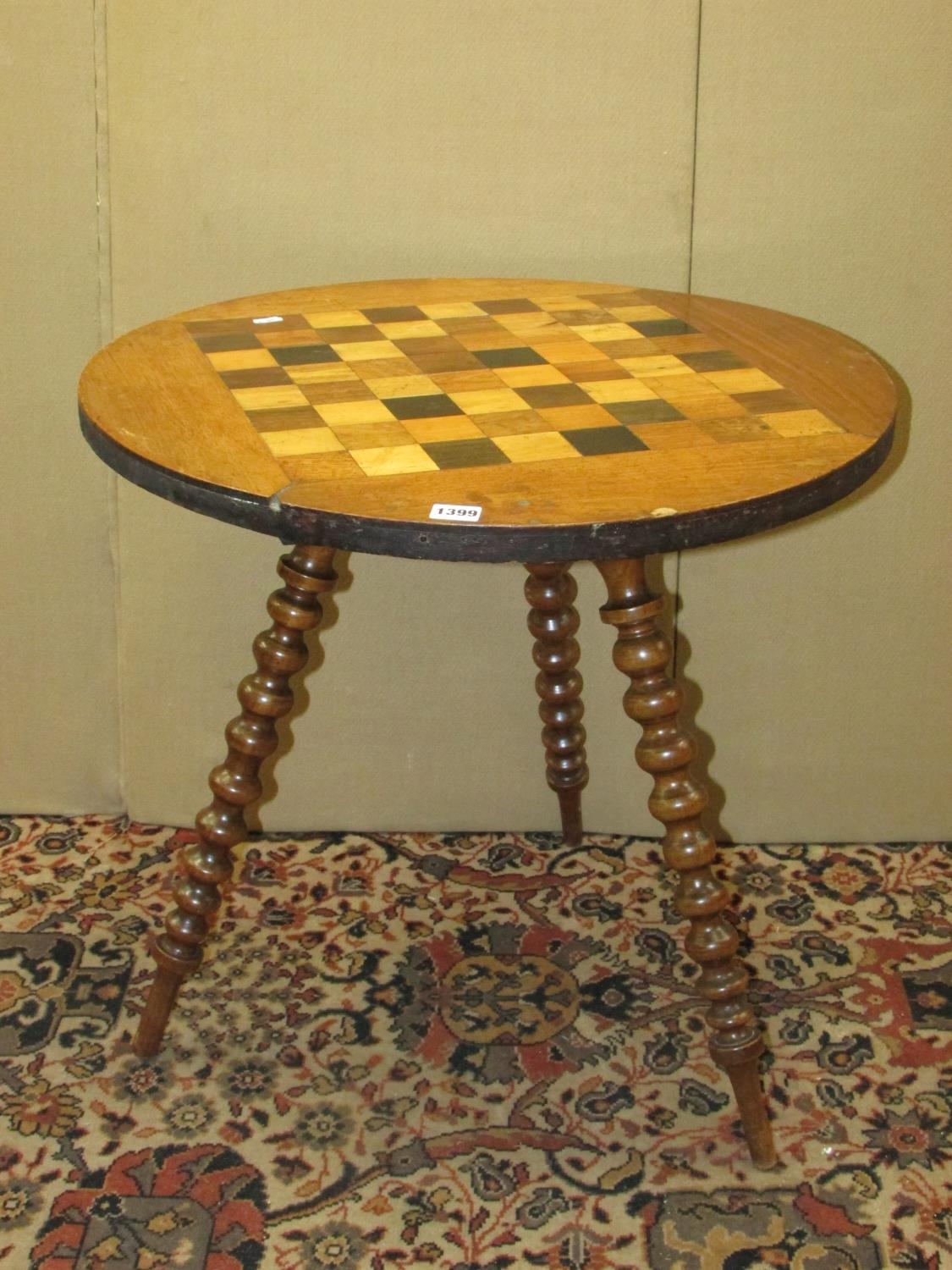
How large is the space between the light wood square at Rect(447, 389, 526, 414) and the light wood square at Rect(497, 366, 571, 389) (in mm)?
22

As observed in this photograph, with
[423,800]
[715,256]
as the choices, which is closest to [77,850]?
[423,800]

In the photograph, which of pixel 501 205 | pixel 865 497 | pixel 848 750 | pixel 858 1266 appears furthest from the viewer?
pixel 848 750

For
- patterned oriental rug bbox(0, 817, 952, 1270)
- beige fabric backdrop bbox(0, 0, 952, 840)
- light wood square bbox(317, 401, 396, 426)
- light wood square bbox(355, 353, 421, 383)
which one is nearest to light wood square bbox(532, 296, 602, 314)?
beige fabric backdrop bbox(0, 0, 952, 840)

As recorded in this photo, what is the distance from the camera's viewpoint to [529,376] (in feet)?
4.41

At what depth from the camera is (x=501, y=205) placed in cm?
163

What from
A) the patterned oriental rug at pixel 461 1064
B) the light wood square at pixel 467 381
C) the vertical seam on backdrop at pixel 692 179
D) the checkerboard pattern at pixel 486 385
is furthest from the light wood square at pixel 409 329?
the patterned oriental rug at pixel 461 1064

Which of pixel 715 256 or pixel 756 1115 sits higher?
pixel 715 256

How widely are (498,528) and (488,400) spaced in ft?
0.87

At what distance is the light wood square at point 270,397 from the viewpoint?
50.1 inches

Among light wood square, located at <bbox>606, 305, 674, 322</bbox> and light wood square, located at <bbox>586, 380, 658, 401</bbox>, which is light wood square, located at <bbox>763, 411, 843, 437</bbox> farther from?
light wood square, located at <bbox>606, 305, 674, 322</bbox>

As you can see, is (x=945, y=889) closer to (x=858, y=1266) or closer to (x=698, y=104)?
(x=858, y=1266)

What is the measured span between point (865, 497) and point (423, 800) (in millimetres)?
641

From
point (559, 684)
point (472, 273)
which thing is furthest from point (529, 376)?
point (559, 684)

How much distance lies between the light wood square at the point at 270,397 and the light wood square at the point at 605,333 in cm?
30
